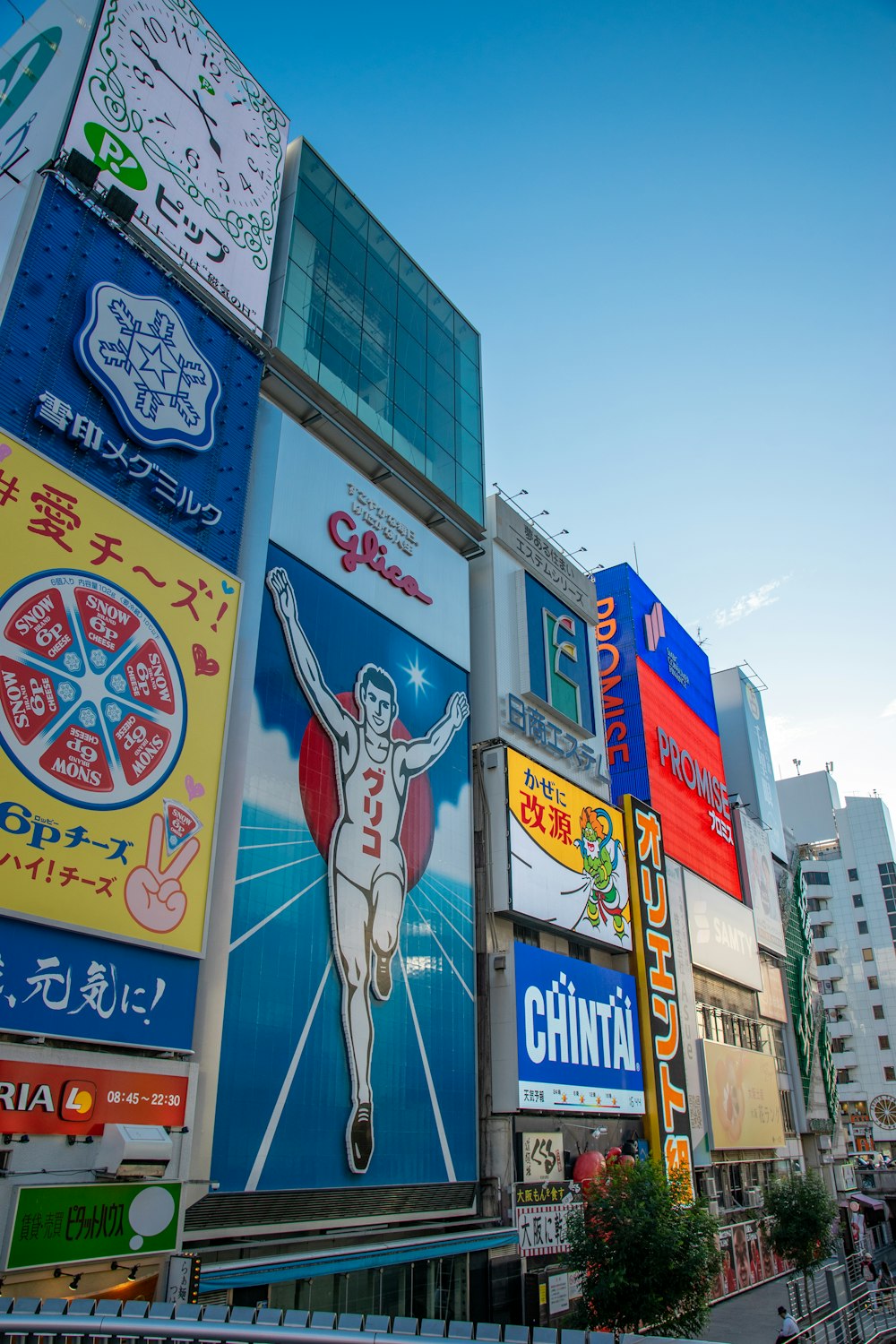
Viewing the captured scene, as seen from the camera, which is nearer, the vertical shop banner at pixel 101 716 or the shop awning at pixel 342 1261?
the vertical shop banner at pixel 101 716

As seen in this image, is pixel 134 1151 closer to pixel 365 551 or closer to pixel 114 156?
pixel 365 551

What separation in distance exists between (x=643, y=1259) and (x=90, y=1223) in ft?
37.2

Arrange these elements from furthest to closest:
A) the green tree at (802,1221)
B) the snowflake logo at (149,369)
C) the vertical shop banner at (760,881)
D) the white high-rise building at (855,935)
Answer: the white high-rise building at (855,935) → the vertical shop banner at (760,881) → the green tree at (802,1221) → the snowflake logo at (149,369)

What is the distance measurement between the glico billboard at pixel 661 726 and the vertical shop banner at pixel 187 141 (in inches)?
1022

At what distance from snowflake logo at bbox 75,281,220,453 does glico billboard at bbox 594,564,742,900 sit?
27258 mm

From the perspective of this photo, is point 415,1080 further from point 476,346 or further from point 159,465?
point 476,346

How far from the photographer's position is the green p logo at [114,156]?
70.7ft

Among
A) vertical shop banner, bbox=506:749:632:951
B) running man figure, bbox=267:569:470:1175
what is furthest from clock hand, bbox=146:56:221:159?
vertical shop banner, bbox=506:749:632:951

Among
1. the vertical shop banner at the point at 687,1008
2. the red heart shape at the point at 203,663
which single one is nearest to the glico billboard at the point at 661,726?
the vertical shop banner at the point at 687,1008

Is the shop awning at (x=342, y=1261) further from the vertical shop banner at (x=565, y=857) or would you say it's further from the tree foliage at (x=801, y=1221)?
the tree foliage at (x=801, y=1221)

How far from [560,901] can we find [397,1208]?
1168 cm

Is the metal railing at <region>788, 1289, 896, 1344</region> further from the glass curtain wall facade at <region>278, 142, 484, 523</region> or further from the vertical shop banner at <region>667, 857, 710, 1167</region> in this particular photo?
the glass curtain wall facade at <region>278, 142, 484, 523</region>

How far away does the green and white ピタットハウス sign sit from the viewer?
13.5m

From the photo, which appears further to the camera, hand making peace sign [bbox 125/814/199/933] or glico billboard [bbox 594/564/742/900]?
glico billboard [bbox 594/564/742/900]
